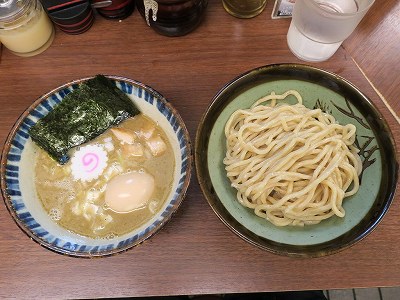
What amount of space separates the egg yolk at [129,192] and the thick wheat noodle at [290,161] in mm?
249

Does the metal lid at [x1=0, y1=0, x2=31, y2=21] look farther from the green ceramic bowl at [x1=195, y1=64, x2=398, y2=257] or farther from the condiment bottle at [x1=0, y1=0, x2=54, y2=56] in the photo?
the green ceramic bowl at [x1=195, y1=64, x2=398, y2=257]

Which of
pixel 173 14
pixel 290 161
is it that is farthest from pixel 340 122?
pixel 173 14

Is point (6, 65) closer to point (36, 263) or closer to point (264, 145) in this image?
point (36, 263)

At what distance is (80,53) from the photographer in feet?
5.07

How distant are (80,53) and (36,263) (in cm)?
75

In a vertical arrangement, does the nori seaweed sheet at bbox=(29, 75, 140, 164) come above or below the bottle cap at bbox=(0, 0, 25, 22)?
below

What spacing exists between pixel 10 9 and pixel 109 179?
2.13 feet

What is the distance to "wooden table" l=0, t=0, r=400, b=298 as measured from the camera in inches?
48.1

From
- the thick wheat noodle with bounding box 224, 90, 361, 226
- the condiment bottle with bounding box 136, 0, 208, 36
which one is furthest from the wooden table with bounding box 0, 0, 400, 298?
the thick wheat noodle with bounding box 224, 90, 361, 226

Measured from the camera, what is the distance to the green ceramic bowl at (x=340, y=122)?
1.11m

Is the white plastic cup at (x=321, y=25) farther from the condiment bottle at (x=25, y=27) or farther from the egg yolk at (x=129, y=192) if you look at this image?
the condiment bottle at (x=25, y=27)

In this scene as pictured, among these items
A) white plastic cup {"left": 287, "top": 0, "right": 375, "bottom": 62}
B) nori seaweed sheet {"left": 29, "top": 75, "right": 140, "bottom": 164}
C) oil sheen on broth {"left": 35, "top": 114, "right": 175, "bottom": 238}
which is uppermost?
white plastic cup {"left": 287, "top": 0, "right": 375, "bottom": 62}

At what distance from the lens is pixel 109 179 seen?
1.31 metres

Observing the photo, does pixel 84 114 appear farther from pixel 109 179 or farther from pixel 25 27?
pixel 25 27
